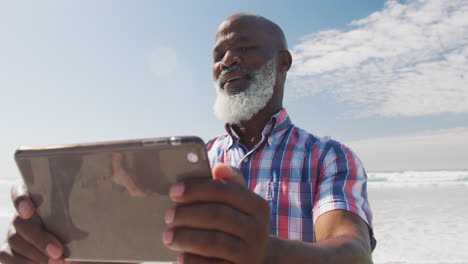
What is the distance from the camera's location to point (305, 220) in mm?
1896

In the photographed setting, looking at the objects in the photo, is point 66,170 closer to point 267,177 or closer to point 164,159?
point 164,159

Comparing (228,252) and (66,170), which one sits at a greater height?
(66,170)

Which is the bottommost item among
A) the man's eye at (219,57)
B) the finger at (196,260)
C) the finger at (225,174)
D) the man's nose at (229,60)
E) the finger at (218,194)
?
the finger at (196,260)

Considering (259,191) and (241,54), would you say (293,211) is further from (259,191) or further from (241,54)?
(241,54)

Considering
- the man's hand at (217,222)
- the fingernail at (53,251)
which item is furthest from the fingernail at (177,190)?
the fingernail at (53,251)

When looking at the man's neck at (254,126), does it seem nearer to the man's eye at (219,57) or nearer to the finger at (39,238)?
the man's eye at (219,57)

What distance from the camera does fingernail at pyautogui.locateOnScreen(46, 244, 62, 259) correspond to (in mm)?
1053

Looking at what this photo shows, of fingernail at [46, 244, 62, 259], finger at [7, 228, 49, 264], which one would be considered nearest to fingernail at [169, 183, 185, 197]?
fingernail at [46, 244, 62, 259]

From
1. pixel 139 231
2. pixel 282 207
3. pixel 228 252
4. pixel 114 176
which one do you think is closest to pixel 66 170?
pixel 114 176

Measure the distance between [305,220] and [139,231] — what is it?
48.2 inches

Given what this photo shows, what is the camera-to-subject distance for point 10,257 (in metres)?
1.20

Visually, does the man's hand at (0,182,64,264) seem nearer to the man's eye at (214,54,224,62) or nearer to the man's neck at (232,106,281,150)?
the man's neck at (232,106,281,150)

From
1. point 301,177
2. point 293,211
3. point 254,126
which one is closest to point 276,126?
point 254,126

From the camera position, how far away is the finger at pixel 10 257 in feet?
3.85
